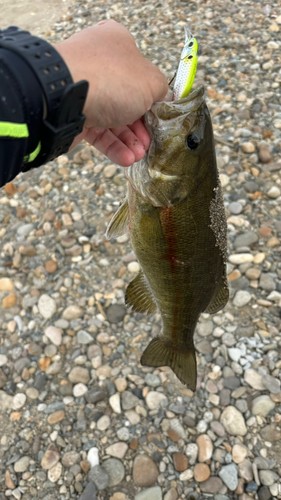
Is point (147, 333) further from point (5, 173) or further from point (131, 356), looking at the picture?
point (5, 173)

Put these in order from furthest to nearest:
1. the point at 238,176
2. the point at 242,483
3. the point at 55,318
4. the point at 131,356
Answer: the point at 238,176
the point at 55,318
the point at 131,356
the point at 242,483

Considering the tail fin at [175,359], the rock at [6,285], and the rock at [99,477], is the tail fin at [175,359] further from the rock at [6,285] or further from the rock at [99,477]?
the rock at [6,285]

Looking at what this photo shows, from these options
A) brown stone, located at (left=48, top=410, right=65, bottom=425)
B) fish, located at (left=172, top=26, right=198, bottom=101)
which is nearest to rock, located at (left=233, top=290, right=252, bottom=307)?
brown stone, located at (left=48, top=410, right=65, bottom=425)

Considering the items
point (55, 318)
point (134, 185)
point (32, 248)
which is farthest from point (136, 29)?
point (134, 185)

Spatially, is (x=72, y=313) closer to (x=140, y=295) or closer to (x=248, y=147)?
(x=140, y=295)

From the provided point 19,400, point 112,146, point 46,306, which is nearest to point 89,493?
point 19,400

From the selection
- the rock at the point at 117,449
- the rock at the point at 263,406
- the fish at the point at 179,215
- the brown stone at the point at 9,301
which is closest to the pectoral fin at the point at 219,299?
the fish at the point at 179,215
